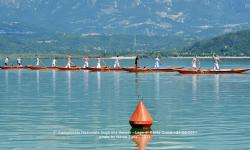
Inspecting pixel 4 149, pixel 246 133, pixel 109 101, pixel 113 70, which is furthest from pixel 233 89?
pixel 113 70

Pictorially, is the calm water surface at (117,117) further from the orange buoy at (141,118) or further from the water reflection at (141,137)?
the orange buoy at (141,118)

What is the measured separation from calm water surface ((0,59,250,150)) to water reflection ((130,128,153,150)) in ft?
1.10

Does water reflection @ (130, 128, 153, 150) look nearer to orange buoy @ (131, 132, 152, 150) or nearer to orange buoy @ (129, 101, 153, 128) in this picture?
orange buoy @ (131, 132, 152, 150)

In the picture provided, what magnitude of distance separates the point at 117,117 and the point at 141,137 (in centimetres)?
1231

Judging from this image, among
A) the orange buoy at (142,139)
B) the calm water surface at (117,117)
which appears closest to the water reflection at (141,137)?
the orange buoy at (142,139)

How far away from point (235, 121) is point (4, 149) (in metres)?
18.5

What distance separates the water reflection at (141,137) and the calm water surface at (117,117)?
334 mm

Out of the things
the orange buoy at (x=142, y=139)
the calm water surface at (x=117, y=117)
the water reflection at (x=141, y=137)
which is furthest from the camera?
the calm water surface at (x=117, y=117)

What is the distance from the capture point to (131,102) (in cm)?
8075

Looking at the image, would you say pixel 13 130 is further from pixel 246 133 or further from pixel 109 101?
pixel 109 101

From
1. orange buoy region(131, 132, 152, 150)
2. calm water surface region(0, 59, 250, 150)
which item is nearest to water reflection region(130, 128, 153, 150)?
orange buoy region(131, 132, 152, 150)

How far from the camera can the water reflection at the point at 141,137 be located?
4967cm

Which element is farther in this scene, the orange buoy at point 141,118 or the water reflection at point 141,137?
the orange buoy at point 141,118

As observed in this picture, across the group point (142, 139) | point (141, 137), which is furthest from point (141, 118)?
point (142, 139)
